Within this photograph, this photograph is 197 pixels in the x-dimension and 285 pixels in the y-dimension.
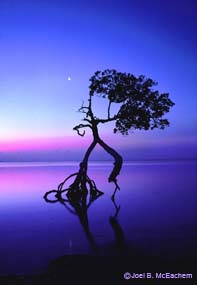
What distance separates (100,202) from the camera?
2473cm

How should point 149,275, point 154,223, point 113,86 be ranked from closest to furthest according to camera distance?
1. point 149,275
2. point 154,223
3. point 113,86

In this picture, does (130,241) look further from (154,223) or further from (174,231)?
(154,223)

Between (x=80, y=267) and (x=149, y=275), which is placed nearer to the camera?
(x=149, y=275)

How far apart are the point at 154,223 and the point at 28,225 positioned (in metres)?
7.43

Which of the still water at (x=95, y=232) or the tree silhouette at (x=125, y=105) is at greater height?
the tree silhouette at (x=125, y=105)

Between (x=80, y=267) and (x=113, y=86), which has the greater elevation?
(x=113, y=86)

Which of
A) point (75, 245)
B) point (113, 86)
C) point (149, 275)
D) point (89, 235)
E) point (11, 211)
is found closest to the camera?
point (149, 275)

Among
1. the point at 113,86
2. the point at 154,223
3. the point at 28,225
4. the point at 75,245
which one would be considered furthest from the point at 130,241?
the point at 113,86

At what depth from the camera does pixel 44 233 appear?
14688 mm

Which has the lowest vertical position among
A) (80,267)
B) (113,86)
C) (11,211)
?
(11,211)

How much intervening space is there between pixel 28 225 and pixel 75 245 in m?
5.88

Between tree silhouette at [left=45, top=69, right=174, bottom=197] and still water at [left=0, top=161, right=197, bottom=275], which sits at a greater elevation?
tree silhouette at [left=45, top=69, right=174, bottom=197]

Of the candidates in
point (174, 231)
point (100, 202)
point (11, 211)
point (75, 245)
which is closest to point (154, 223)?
point (174, 231)

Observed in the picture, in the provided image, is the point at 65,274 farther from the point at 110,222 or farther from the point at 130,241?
the point at 110,222
